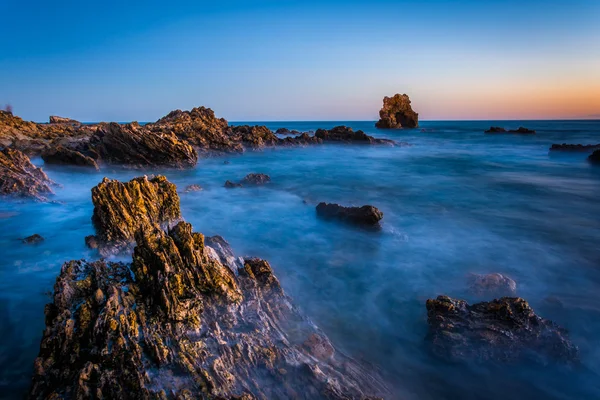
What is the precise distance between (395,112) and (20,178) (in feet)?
264

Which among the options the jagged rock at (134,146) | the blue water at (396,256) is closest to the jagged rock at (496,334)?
the blue water at (396,256)

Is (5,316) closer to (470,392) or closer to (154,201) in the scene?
(154,201)

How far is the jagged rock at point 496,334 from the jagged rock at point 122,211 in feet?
20.6

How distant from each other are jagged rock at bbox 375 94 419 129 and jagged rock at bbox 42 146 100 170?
73.0 meters

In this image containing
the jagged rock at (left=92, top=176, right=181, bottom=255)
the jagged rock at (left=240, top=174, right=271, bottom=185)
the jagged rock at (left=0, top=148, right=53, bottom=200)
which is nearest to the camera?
the jagged rock at (left=92, top=176, right=181, bottom=255)

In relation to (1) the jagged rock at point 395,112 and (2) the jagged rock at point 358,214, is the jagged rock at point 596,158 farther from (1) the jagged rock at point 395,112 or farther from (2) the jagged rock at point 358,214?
(1) the jagged rock at point 395,112

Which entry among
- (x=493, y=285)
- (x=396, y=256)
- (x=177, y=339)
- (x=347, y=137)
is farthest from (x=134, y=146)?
(x=347, y=137)

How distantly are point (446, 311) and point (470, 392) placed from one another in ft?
4.51

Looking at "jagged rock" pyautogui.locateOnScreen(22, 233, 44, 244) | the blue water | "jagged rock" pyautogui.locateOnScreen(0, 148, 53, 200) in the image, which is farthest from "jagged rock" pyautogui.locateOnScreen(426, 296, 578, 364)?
"jagged rock" pyautogui.locateOnScreen(0, 148, 53, 200)

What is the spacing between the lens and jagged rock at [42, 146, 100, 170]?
1992 centimetres

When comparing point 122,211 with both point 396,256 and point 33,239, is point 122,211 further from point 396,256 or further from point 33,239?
point 396,256

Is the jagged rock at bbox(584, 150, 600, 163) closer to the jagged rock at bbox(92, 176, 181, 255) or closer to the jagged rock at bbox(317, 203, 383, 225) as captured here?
the jagged rock at bbox(317, 203, 383, 225)

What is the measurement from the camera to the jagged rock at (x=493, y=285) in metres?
6.73

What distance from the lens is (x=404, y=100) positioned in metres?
82.8
